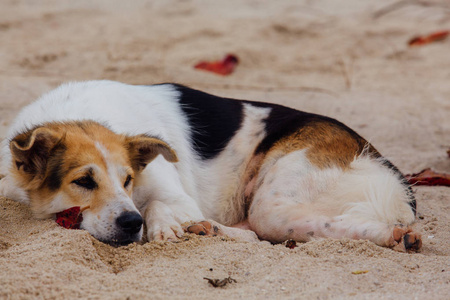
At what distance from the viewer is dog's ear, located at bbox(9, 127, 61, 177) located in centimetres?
349

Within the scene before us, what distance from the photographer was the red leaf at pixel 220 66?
8898 mm

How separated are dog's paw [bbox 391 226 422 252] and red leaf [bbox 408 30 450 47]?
780 centimetres

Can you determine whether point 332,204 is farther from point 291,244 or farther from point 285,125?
point 285,125

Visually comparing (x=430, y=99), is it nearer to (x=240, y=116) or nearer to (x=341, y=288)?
(x=240, y=116)

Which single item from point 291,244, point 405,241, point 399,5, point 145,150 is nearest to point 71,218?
point 145,150

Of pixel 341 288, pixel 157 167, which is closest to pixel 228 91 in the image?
pixel 157 167

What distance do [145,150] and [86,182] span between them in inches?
23.3

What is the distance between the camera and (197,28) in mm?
11000

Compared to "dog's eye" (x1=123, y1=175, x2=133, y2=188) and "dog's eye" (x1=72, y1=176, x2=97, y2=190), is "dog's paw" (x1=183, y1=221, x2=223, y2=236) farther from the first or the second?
"dog's eye" (x1=72, y1=176, x2=97, y2=190)

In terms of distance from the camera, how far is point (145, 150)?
13.4 ft

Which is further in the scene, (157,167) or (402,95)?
(402,95)

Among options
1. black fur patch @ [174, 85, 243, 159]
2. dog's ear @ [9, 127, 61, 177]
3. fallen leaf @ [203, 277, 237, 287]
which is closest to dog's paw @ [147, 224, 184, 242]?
fallen leaf @ [203, 277, 237, 287]

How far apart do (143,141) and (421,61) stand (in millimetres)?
7290

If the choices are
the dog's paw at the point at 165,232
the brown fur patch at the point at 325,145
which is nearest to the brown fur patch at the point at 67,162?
the dog's paw at the point at 165,232
